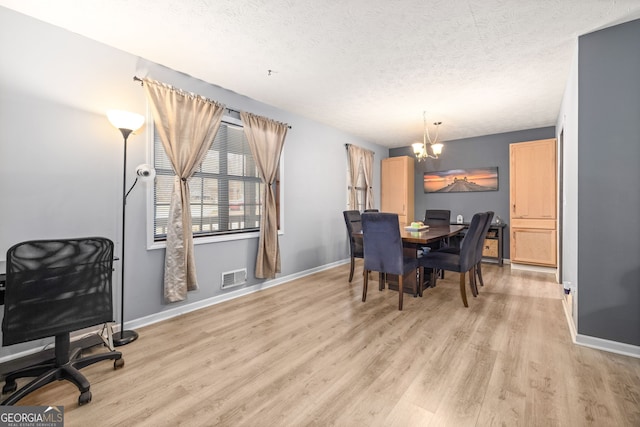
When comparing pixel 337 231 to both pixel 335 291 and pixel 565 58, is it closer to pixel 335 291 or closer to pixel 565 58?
pixel 335 291

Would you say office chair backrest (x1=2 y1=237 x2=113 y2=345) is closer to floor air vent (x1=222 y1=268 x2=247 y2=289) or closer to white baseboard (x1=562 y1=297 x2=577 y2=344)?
floor air vent (x1=222 y1=268 x2=247 y2=289)

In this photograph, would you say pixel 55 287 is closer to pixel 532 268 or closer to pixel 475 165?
pixel 532 268

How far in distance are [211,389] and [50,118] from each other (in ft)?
7.81

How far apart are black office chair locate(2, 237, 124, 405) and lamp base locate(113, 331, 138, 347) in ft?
1.47

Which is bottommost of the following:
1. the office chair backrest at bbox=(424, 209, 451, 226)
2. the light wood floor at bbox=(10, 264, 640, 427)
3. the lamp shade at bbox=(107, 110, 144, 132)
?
the light wood floor at bbox=(10, 264, 640, 427)

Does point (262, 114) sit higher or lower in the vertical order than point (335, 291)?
higher

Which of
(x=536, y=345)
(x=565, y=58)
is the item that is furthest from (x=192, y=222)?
(x=565, y=58)

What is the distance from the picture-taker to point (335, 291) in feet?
12.1

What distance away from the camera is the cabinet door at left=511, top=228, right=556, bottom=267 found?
4480 mm

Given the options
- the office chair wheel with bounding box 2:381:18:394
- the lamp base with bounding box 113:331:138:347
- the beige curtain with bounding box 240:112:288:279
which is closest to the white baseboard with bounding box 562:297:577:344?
the beige curtain with bounding box 240:112:288:279

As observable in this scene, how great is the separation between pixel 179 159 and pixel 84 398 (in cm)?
204

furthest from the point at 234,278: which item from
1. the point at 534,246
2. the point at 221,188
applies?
the point at 534,246

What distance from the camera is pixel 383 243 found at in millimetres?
3102

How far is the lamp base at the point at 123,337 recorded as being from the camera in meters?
2.31
